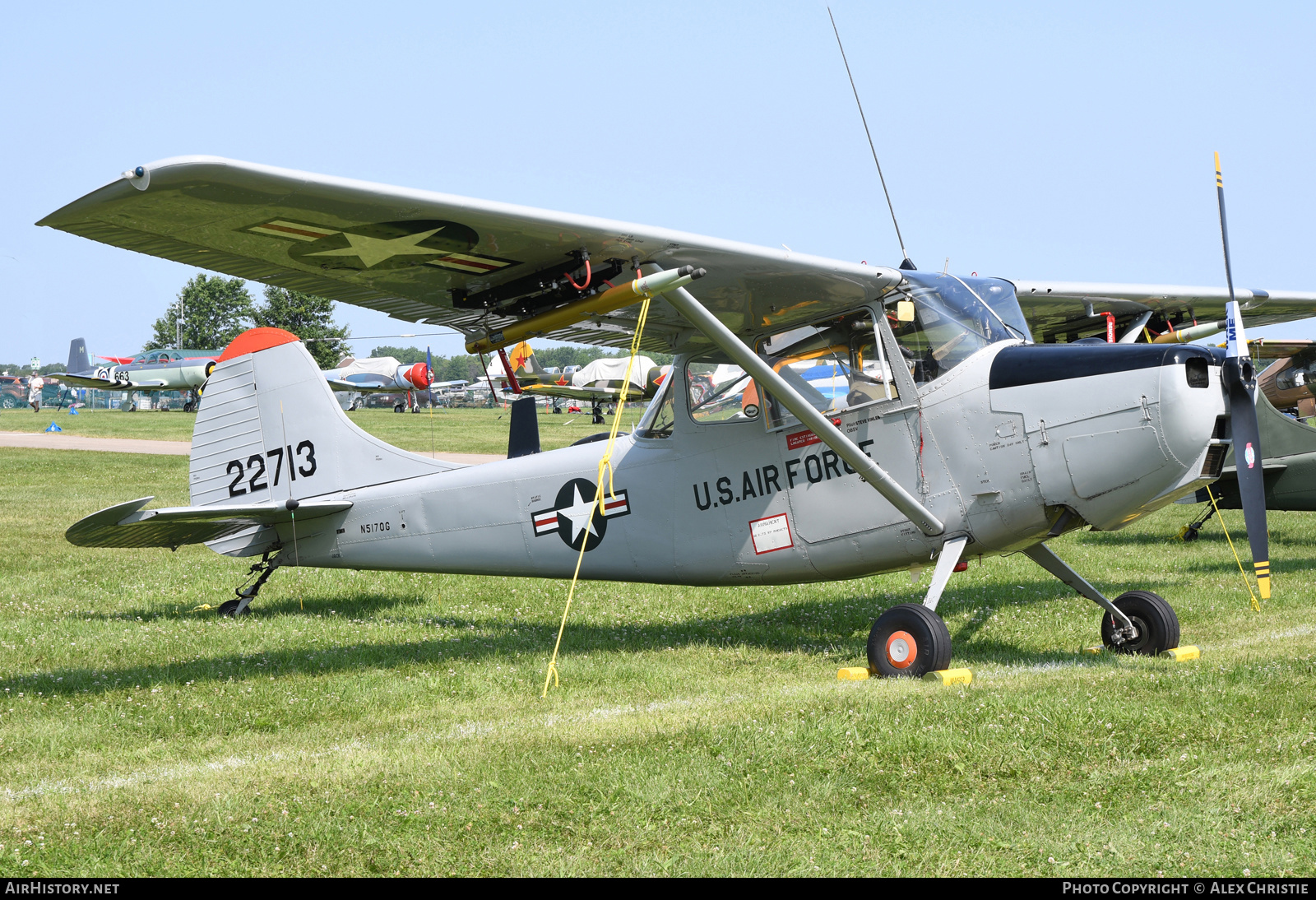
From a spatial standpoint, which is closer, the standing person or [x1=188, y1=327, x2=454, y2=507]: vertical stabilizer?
[x1=188, y1=327, x2=454, y2=507]: vertical stabilizer

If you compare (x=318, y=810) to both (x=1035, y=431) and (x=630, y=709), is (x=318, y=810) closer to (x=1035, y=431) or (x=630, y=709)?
(x=630, y=709)

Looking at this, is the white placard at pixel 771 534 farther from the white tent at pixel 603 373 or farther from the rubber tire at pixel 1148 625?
the white tent at pixel 603 373

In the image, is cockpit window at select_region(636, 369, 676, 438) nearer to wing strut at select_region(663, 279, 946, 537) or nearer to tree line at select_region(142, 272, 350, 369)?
wing strut at select_region(663, 279, 946, 537)

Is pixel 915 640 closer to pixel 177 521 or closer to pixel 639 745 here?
pixel 639 745

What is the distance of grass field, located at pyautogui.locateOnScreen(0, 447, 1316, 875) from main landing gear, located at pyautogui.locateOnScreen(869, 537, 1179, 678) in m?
0.32

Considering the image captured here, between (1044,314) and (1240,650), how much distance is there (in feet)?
12.4

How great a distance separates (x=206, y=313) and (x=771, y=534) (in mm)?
88400

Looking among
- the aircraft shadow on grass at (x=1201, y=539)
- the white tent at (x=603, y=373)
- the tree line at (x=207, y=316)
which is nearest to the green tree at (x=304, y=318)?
the tree line at (x=207, y=316)

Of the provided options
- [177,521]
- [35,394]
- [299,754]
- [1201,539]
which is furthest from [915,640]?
[35,394]

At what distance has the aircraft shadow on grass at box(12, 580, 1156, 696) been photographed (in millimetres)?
7434

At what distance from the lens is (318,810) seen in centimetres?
431

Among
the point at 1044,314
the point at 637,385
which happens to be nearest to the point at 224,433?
the point at 1044,314

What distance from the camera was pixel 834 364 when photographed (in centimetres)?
780

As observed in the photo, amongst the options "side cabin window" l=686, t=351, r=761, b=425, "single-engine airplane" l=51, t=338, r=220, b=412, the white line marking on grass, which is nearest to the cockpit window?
"side cabin window" l=686, t=351, r=761, b=425
